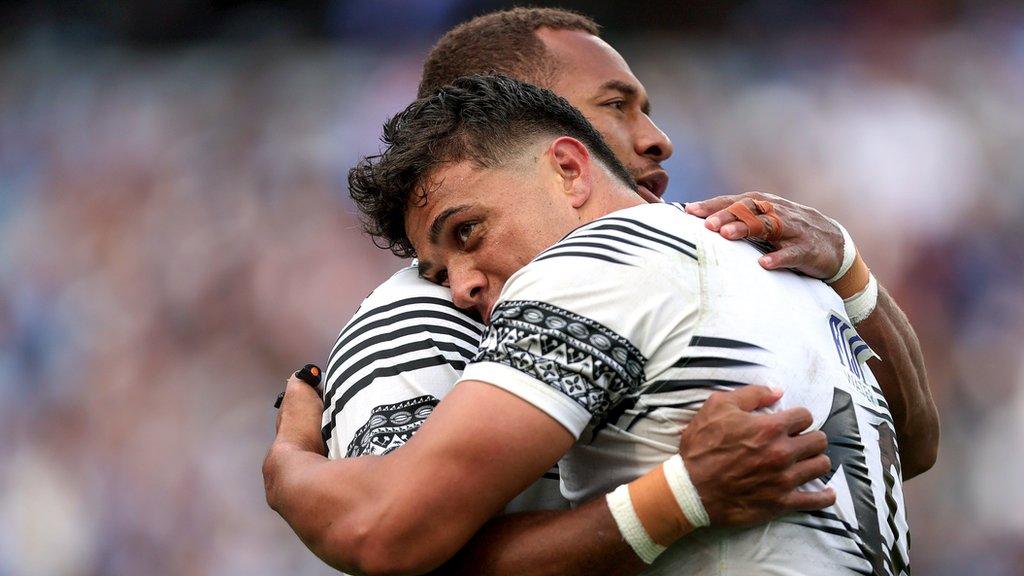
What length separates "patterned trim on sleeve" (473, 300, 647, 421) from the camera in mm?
2238

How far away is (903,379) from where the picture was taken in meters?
3.57

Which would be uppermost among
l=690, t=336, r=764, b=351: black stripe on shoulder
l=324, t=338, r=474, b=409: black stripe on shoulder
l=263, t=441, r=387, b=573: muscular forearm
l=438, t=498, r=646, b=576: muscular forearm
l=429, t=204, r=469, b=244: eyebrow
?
l=429, t=204, r=469, b=244: eyebrow

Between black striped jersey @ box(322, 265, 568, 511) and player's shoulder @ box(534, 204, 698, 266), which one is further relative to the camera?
black striped jersey @ box(322, 265, 568, 511)

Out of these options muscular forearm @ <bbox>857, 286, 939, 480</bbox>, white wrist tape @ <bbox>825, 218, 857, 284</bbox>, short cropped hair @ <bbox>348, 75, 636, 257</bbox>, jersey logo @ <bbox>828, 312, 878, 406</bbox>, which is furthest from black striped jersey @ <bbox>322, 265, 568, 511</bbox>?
muscular forearm @ <bbox>857, 286, 939, 480</bbox>

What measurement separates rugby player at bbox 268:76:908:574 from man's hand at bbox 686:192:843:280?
0.17ft

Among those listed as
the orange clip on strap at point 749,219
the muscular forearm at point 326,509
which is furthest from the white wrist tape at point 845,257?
the muscular forearm at point 326,509

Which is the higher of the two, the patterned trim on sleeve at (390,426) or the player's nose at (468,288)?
the player's nose at (468,288)

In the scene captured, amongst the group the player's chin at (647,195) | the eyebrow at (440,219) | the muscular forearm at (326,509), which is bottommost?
the muscular forearm at (326,509)

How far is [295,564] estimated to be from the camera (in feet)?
22.0

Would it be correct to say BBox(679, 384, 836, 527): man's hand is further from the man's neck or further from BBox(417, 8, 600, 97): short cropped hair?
BBox(417, 8, 600, 97): short cropped hair

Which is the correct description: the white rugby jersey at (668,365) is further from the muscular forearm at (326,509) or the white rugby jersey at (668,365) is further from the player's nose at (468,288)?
the player's nose at (468,288)

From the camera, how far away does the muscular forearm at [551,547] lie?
2316 mm

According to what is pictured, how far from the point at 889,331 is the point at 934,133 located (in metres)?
4.48

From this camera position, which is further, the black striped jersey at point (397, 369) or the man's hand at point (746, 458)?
the black striped jersey at point (397, 369)
